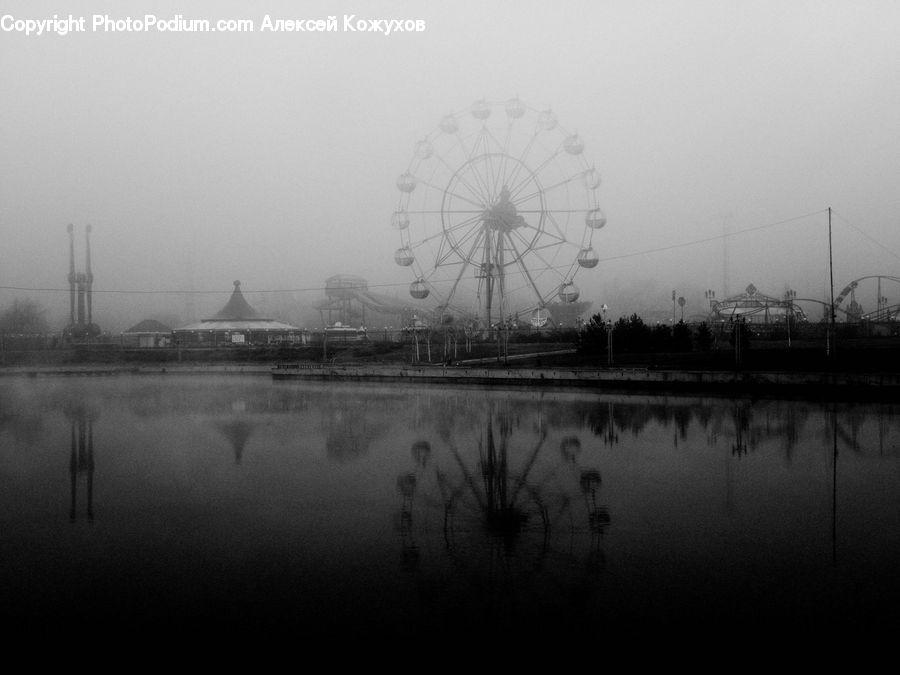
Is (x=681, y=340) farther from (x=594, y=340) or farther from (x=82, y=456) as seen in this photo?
(x=82, y=456)

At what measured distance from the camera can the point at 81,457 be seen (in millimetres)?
10211

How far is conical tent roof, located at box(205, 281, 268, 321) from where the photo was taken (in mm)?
65875

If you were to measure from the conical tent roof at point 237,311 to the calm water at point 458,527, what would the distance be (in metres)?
54.0

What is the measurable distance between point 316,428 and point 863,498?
29.1 ft

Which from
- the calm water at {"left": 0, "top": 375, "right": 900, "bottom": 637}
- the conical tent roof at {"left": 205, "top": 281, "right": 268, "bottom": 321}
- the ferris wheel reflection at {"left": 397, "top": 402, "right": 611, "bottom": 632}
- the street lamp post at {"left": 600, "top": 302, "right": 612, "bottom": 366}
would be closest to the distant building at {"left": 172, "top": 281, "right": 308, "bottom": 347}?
the conical tent roof at {"left": 205, "top": 281, "right": 268, "bottom": 321}

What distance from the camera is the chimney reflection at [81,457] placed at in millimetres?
7289

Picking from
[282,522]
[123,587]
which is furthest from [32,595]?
[282,522]

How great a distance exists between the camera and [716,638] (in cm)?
383

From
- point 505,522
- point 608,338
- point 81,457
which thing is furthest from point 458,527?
point 608,338

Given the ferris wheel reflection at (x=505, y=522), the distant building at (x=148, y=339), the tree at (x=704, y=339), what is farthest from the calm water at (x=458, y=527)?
the distant building at (x=148, y=339)

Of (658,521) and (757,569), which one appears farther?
(658,521)

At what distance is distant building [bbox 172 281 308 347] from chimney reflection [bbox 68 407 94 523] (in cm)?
4172

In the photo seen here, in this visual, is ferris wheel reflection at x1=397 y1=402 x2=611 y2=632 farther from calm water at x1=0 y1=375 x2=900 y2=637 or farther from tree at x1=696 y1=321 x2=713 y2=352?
tree at x1=696 y1=321 x2=713 y2=352

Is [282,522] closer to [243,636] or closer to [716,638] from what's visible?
[243,636]
